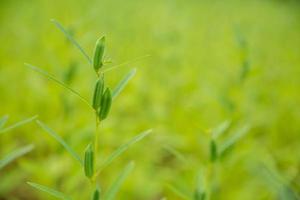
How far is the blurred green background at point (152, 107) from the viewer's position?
1261 mm

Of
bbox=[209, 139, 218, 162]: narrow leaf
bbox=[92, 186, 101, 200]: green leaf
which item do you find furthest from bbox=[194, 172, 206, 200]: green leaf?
bbox=[92, 186, 101, 200]: green leaf

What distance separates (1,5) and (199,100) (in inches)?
79.6

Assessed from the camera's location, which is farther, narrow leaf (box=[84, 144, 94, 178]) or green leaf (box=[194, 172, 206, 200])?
green leaf (box=[194, 172, 206, 200])

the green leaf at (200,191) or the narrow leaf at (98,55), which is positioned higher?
the narrow leaf at (98,55)

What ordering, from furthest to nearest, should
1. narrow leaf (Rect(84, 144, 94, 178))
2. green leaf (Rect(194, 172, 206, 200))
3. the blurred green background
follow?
the blurred green background < green leaf (Rect(194, 172, 206, 200)) < narrow leaf (Rect(84, 144, 94, 178))

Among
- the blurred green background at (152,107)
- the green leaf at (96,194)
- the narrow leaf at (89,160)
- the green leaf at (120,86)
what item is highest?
the green leaf at (120,86)

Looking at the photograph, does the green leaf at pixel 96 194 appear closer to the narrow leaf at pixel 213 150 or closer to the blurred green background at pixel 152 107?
the blurred green background at pixel 152 107

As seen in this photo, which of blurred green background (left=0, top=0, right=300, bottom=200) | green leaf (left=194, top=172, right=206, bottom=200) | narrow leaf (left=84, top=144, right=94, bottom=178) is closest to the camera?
narrow leaf (left=84, top=144, right=94, bottom=178)

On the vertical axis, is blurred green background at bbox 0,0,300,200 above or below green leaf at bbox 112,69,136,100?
below

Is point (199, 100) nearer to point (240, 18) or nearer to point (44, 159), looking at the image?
point (44, 159)

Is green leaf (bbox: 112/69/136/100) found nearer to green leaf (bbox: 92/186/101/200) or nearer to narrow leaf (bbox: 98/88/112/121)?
narrow leaf (bbox: 98/88/112/121)

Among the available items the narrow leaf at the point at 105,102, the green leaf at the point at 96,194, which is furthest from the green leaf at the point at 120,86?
the green leaf at the point at 96,194

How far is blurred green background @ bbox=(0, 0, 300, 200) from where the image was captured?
1.26 meters

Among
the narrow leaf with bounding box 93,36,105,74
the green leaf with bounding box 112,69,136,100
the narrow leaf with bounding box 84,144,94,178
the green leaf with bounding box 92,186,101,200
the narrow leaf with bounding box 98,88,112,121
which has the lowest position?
the green leaf with bounding box 92,186,101,200
